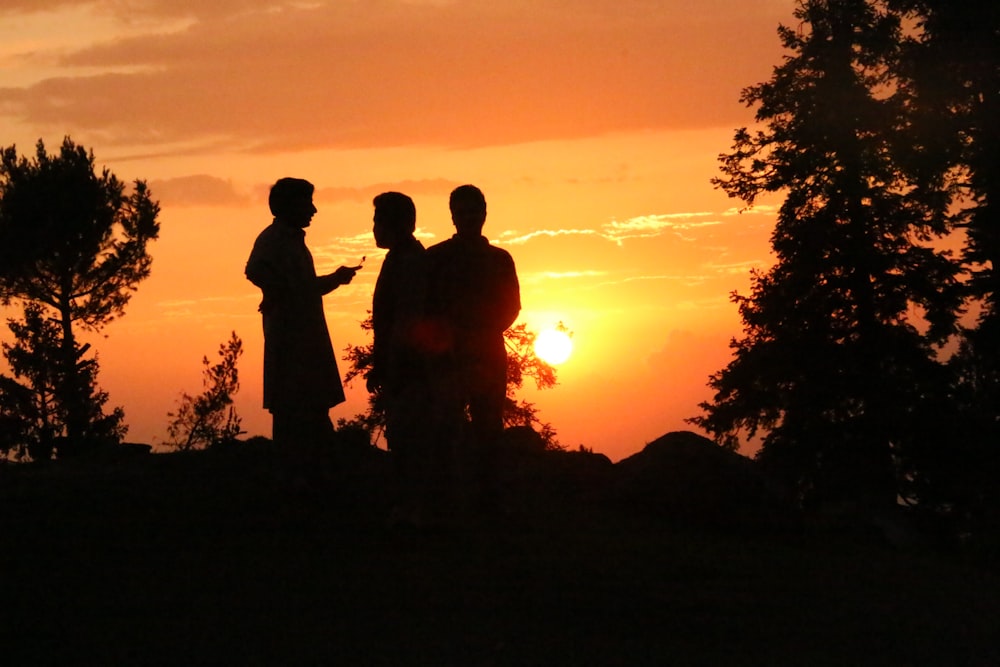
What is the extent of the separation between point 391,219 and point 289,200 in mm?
1371

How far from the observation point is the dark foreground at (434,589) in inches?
A: 235

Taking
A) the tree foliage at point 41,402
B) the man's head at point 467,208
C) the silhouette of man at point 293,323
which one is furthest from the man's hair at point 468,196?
the tree foliage at point 41,402

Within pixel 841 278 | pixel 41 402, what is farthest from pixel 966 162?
pixel 41 402

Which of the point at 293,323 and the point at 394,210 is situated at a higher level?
the point at 394,210

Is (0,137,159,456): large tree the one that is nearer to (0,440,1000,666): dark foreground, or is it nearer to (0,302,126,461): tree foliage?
(0,302,126,461): tree foliage

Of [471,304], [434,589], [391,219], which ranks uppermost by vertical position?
[391,219]

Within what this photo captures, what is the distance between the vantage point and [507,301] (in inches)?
367

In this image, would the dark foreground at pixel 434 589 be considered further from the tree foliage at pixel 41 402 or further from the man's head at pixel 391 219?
the tree foliage at pixel 41 402

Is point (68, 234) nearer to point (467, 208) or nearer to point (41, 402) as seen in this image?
point (41, 402)

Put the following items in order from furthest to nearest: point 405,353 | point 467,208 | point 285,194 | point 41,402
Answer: point 41,402 → point 285,194 → point 467,208 → point 405,353

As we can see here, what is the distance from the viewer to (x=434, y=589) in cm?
704

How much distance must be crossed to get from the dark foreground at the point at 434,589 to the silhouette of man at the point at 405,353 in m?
0.42

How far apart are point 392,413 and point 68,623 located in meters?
3.27

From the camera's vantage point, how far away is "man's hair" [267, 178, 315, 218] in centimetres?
991
